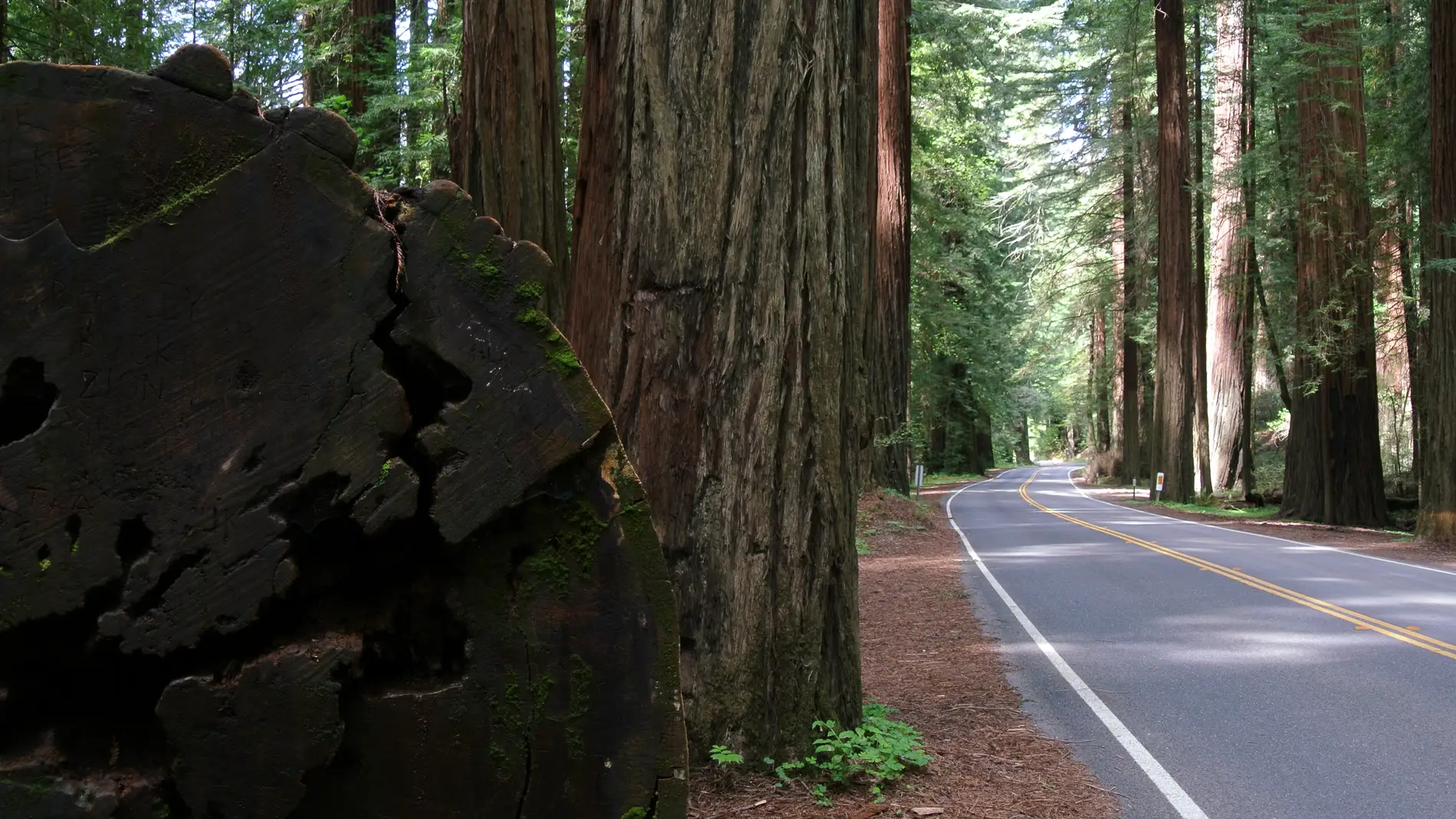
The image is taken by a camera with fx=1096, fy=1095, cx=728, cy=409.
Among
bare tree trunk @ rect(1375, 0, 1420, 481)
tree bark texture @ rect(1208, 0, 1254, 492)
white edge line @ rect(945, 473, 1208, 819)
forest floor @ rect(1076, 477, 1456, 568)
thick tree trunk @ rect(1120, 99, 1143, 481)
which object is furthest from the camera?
thick tree trunk @ rect(1120, 99, 1143, 481)

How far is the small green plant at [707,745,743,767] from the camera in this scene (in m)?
4.75

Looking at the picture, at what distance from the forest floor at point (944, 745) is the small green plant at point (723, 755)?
5 cm

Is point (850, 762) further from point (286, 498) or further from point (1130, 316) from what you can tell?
point (1130, 316)

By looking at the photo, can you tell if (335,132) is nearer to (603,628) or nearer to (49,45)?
(603,628)

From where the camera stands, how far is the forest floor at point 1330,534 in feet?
59.0

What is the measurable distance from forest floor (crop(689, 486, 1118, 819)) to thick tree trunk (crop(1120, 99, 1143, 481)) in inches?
1190

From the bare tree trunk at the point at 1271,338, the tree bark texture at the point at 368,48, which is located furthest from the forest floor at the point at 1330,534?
the tree bark texture at the point at 368,48

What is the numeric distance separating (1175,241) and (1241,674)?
86.8 feet

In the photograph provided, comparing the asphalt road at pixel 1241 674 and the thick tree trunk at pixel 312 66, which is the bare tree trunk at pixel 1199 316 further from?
the thick tree trunk at pixel 312 66

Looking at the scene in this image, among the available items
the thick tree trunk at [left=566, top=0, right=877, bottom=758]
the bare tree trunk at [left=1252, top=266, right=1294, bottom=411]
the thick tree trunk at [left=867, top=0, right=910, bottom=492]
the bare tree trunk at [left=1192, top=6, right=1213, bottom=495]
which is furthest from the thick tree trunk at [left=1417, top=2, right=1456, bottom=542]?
the thick tree trunk at [left=566, top=0, right=877, bottom=758]

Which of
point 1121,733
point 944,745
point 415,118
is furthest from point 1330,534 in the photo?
point 944,745

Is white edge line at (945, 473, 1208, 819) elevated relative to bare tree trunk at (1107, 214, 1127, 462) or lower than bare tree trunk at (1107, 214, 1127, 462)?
lower

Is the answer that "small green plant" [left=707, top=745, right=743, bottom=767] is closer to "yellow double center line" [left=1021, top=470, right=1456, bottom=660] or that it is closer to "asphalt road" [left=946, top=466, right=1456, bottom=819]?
"asphalt road" [left=946, top=466, right=1456, bottom=819]

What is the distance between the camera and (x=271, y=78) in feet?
51.7
